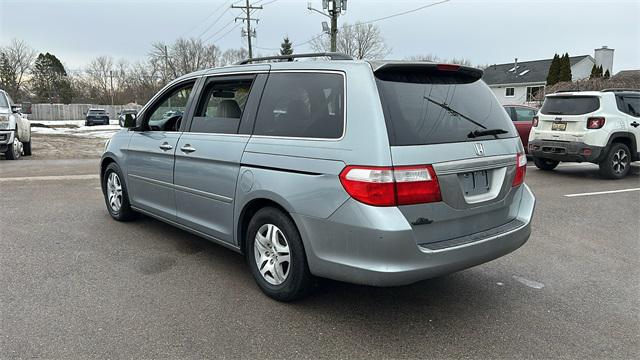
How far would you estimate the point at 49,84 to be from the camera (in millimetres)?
61750

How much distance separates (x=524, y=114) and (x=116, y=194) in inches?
425

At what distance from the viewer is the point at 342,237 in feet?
9.53

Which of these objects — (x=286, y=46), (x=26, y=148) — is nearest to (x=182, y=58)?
(x=286, y=46)

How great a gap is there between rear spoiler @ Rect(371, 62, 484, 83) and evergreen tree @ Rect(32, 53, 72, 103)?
6887 centimetres

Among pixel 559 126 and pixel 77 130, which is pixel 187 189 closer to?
pixel 559 126

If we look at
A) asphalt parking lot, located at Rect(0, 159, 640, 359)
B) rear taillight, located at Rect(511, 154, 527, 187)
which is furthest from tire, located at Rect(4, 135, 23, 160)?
rear taillight, located at Rect(511, 154, 527, 187)

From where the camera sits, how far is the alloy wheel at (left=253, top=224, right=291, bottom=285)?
3375 mm

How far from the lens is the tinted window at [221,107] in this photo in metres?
3.88

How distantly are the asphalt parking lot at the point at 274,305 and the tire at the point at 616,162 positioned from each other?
15.4ft

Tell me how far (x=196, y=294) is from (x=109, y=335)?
2.49ft

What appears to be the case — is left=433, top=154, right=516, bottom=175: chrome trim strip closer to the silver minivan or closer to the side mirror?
the silver minivan

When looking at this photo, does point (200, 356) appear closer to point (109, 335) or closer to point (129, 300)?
point (109, 335)

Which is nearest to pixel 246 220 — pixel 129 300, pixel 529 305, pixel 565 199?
pixel 129 300

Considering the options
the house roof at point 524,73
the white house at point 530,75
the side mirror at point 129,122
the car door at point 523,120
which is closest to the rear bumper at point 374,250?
the side mirror at point 129,122
